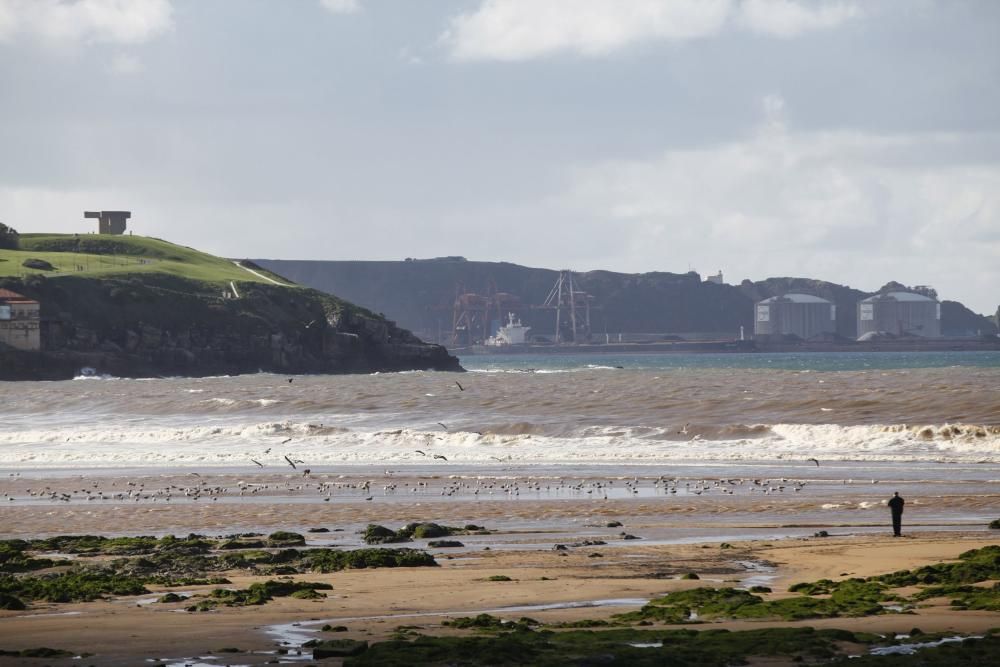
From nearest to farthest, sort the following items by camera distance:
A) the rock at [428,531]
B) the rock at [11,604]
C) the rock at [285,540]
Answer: the rock at [11,604] < the rock at [285,540] < the rock at [428,531]

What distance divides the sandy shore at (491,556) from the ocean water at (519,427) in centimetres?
978

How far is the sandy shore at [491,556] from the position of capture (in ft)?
45.1

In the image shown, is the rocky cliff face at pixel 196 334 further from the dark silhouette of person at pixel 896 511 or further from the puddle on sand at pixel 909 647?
the puddle on sand at pixel 909 647

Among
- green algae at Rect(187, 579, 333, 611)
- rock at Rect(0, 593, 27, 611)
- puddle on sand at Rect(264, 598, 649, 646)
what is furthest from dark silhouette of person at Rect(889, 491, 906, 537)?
rock at Rect(0, 593, 27, 611)

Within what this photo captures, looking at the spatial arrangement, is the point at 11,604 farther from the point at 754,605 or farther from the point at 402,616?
the point at 754,605

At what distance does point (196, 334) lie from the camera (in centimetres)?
14388

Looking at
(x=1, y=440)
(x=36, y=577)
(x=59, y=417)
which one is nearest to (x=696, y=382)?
(x=59, y=417)

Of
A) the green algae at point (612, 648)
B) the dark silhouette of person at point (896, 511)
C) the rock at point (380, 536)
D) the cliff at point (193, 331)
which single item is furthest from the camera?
the cliff at point (193, 331)

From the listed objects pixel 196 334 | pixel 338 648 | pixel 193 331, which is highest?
pixel 193 331

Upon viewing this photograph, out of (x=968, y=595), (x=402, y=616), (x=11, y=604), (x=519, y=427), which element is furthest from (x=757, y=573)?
(x=519, y=427)

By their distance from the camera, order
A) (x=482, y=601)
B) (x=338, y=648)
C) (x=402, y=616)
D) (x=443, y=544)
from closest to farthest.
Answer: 1. (x=338, y=648)
2. (x=402, y=616)
3. (x=482, y=601)
4. (x=443, y=544)

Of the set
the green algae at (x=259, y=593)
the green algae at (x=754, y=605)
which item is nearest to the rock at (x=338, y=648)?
the green algae at (x=259, y=593)

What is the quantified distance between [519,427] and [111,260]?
137300mm

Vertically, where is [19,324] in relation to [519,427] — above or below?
above
